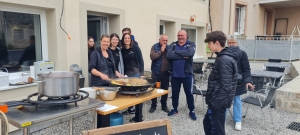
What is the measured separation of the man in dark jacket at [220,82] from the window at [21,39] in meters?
2.95

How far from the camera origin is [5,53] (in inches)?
142

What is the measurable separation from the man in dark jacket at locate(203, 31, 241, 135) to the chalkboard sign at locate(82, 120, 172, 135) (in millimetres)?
938

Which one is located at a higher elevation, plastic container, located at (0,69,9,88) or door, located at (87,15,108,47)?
door, located at (87,15,108,47)

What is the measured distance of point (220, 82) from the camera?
271 cm

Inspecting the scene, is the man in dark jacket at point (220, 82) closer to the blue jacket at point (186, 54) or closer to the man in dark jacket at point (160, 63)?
the blue jacket at point (186, 54)

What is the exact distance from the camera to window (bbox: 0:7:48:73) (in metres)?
3.57

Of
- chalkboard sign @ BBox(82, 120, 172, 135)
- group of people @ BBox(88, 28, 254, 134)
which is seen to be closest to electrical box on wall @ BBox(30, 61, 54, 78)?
group of people @ BBox(88, 28, 254, 134)

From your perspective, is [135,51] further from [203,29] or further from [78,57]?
[203,29]

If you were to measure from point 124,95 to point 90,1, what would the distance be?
255 cm

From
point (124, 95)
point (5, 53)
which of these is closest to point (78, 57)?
point (5, 53)

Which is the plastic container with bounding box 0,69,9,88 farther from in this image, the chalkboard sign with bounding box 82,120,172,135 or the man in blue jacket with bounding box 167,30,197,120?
the man in blue jacket with bounding box 167,30,197,120

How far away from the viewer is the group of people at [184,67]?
8.90ft

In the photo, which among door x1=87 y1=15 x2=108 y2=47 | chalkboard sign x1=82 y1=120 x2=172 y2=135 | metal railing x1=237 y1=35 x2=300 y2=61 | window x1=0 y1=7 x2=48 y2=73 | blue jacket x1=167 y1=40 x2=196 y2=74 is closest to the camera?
chalkboard sign x1=82 y1=120 x2=172 y2=135

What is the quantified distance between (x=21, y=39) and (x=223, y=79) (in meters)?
3.25
